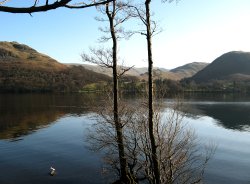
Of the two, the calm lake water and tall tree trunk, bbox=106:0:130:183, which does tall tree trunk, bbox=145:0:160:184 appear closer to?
tall tree trunk, bbox=106:0:130:183

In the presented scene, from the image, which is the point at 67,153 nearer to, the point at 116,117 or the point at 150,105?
Result: the point at 116,117

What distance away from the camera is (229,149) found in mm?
50219

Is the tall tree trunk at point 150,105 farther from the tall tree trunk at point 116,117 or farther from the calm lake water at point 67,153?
the calm lake water at point 67,153

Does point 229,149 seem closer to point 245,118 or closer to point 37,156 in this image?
point 37,156

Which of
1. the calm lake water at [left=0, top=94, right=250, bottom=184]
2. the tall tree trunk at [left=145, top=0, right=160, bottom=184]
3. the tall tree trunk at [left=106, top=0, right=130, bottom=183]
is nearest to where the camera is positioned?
the tall tree trunk at [left=145, top=0, right=160, bottom=184]

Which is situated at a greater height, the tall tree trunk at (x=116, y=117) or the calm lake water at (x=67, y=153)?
the tall tree trunk at (x=116, y=117)

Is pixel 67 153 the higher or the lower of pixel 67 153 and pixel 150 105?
the lower

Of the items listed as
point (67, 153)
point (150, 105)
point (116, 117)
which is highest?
point (150, 105)

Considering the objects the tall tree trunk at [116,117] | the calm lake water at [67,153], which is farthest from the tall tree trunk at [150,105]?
the calm lake water at [67,153]

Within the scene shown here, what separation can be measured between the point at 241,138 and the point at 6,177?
44228 mm

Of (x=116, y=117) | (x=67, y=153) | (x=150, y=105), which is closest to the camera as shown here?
(x=150, y=105)

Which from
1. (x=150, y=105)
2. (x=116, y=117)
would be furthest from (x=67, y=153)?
(x=150, y=105)

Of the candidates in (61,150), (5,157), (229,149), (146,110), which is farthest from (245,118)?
(146,110)

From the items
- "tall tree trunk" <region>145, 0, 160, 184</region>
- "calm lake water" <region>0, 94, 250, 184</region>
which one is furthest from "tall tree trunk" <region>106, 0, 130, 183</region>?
"tall tree trunk" <region>145, 0, 160, 184</region>
